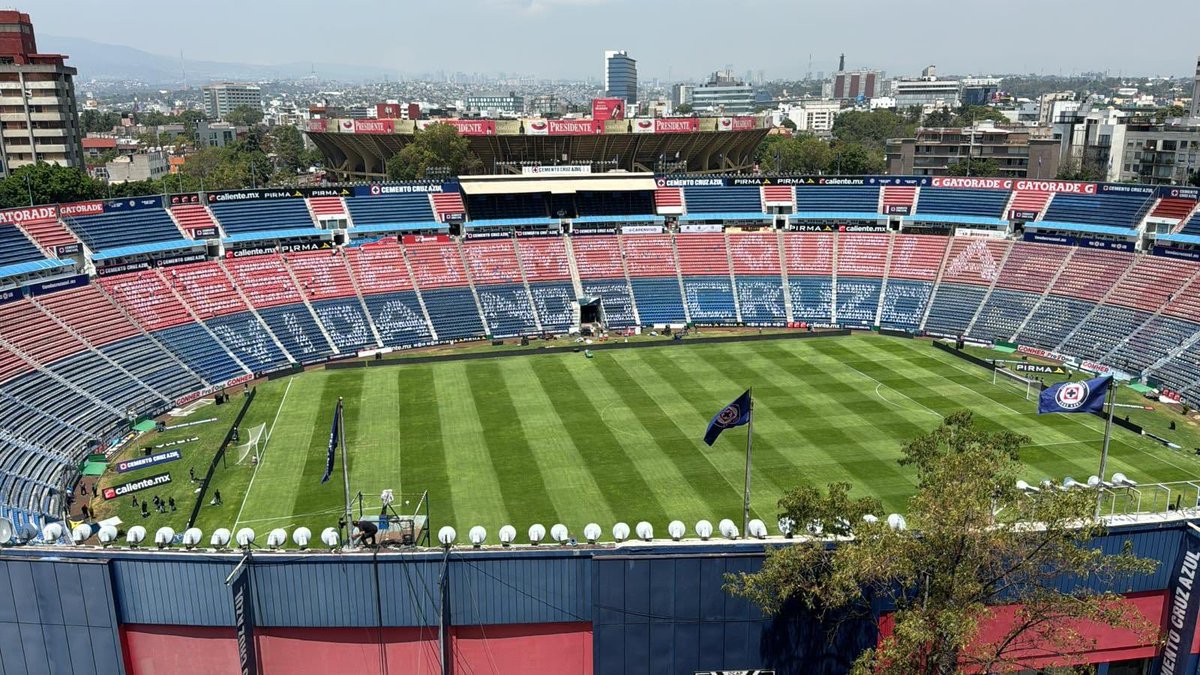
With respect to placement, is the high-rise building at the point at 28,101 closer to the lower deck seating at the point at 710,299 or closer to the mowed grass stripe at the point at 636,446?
the lower deck seating at the point at 710,299

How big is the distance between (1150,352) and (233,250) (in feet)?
249

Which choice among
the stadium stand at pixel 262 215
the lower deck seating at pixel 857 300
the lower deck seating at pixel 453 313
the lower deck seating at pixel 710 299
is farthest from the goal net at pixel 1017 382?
the stadium stand at pixel 262 215

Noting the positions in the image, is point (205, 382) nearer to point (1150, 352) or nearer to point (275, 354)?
point (275, 354)

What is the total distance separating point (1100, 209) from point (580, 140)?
182 feet

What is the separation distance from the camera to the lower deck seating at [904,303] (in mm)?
76387

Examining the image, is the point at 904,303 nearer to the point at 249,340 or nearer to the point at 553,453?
the point at 553,453

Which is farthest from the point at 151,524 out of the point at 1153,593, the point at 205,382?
the point at 1153,593

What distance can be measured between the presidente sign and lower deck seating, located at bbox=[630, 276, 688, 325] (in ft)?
140

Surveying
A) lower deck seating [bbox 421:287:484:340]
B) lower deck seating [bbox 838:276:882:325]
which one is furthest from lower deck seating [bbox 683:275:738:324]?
lower deck seating [bbox 421:287:484:340]

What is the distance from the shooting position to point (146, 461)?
45594 mm

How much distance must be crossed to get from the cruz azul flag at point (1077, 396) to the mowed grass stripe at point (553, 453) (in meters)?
19.7

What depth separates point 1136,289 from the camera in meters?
69.7

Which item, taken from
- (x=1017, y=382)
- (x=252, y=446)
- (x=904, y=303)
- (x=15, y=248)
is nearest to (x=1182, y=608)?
(x=1017, y=382)

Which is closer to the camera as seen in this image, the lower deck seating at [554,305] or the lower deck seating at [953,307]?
the lower deck seating at [953,307]
